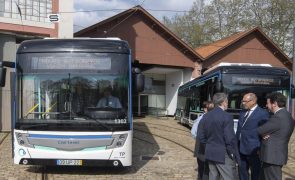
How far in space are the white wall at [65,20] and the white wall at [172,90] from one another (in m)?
17.5

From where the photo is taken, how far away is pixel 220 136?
667cm

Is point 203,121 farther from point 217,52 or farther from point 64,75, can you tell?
point 217,52

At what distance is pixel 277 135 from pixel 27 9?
599 inches

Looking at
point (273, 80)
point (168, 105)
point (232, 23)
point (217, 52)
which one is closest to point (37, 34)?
point (273, 80)

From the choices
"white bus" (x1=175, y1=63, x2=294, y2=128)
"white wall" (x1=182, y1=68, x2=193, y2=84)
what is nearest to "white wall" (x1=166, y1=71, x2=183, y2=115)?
"white wall" (x1=182, y1=68, x2=193, y2=84)

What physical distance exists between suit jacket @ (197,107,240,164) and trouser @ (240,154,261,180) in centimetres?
78

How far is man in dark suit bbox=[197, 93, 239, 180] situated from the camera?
21.9 feet

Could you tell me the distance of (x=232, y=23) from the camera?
1935 inches

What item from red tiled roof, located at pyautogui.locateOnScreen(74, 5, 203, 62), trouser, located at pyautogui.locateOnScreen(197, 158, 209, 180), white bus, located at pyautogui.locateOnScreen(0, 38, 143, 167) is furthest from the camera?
red tiled roof, located at pyautogui.locateOnScreen(74, 5, 203, 62)

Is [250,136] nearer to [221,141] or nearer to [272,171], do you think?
[272,171]

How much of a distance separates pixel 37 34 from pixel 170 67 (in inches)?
649

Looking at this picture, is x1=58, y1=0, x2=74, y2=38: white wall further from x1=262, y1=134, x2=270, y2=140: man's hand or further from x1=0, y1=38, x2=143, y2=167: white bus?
x1=262, y1=134, x2=270, y2=140: man's hand

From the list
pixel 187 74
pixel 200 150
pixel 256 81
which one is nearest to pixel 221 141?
pixel 200 150

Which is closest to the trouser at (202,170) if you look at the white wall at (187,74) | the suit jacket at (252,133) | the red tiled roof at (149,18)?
the suit jacket at (252,133)
